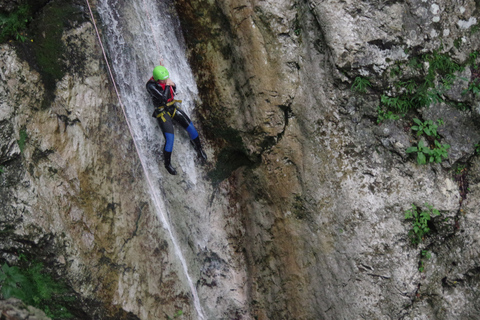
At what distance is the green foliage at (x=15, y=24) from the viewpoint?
16.8ft

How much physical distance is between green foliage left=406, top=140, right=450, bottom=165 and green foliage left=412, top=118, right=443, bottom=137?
0.15 m

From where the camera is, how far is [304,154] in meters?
5.87

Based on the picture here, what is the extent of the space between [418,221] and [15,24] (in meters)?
6.76

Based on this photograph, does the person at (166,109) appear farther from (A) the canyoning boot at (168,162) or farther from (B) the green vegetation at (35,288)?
(B) the green vegetation at (35,288)

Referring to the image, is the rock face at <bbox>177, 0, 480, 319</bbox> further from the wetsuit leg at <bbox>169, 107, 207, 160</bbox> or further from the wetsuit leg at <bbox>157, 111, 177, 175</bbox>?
the wetsuit leg at <bbox>157, 111, 177, 175</bbox>

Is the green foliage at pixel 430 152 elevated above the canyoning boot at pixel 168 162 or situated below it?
above

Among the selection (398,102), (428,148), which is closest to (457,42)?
(398,102)

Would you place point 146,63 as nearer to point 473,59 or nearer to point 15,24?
point 15,24

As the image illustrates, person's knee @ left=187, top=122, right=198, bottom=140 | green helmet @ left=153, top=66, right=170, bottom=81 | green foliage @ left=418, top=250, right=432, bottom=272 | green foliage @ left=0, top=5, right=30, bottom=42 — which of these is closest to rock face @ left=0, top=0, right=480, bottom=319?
green foliage @ left=418, top=250, right=432, bottom=272

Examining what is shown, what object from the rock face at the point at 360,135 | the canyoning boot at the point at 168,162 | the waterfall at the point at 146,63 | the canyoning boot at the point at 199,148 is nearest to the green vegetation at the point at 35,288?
the waterfall at the point at 146,63

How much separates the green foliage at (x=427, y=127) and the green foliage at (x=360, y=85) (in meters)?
0.90

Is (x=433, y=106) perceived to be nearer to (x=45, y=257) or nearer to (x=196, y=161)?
(x=196, y=161)

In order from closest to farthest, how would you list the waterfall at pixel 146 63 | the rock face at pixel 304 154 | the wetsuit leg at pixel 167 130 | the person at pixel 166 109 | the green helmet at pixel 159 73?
the rock face at pixel 304 154 < the green helmet at pixel 159 73 < the person at pixel 166 109 < the wetsuit leg at pixel 167 130 < the waterfall at pixel 146 63

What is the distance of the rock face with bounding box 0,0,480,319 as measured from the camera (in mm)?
5293
